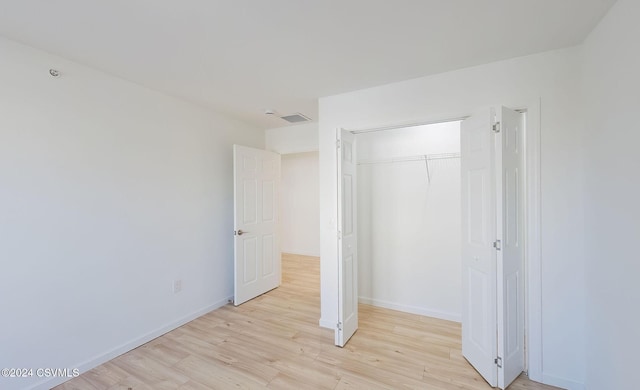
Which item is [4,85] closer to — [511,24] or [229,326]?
[229,326]

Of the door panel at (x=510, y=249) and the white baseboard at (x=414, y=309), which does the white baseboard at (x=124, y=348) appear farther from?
the door panel at (x=510, y=249)

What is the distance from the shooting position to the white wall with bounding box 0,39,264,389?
188 centimetres

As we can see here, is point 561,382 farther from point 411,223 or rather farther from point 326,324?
point 326,324

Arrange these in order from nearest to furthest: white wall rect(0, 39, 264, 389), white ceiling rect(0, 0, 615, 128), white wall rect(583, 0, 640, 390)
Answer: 1. white wall rect(583, 0, 640, 390)
2. white ceiling rect(0, 0, 615, 128)
3. white wall rect(0, 39, 264, 389)

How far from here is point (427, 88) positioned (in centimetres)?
246

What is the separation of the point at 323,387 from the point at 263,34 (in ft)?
8.49


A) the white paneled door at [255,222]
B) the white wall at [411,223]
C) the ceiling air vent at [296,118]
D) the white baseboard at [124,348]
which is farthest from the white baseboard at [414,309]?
the ceiling air vent at [296,118]

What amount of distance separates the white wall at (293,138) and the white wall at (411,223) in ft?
2.42

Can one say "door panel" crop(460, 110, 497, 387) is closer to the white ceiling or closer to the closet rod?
the white ceiling

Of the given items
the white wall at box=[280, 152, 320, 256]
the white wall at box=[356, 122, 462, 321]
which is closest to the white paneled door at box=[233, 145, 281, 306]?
the white wall at box=[356, 122, 462, 321]

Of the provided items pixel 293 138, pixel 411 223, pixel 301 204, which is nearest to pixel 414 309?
pixel 411 223

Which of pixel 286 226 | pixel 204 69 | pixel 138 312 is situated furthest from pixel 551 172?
pixel 286 226

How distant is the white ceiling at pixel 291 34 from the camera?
1.53 m

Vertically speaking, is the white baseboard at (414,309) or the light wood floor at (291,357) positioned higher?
the white baseboard at (414,309)
